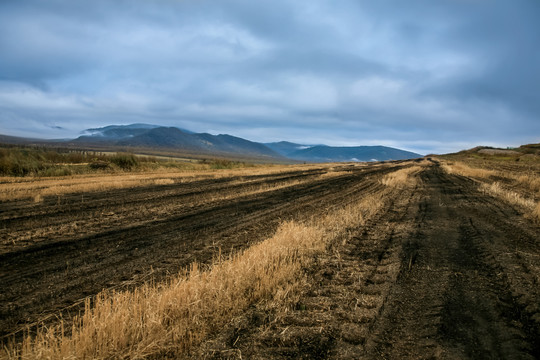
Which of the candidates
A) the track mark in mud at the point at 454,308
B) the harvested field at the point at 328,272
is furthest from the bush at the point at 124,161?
the track mark in mud at the point at 454,308

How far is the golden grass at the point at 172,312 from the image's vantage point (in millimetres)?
3072

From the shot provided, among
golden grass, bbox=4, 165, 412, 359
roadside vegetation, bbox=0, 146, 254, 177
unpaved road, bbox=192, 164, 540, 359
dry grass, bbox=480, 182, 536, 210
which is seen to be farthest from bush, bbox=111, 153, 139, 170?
dry grass, bbox=480, 182, 536, 210

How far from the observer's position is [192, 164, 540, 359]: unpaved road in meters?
3.32

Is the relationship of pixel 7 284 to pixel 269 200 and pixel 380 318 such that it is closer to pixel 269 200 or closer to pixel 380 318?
pixel 380 318

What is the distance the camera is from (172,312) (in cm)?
Answer: 383

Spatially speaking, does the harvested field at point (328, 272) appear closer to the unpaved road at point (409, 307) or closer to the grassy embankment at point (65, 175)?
the unpaved road at point (409, 307)

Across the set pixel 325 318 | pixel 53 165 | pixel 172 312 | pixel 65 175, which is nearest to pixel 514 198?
pixel 325 318

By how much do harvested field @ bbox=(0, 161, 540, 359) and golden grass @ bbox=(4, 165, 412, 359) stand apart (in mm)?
96

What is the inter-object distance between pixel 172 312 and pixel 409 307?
3534mm

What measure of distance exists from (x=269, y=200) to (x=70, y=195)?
35.2 feet

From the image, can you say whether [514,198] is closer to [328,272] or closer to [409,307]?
[328,272]

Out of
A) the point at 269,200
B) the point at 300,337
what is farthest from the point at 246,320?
the point at 269,200

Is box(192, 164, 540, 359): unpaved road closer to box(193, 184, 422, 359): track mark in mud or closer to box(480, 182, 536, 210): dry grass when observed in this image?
box(193, 184, 422, 359): track mark in mud

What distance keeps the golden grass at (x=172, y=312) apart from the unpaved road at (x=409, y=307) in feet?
1.01
